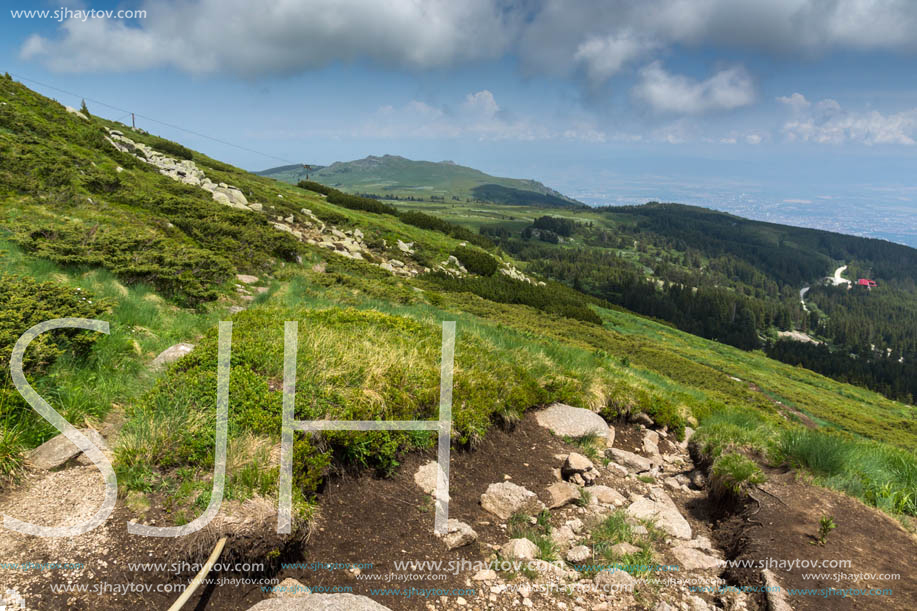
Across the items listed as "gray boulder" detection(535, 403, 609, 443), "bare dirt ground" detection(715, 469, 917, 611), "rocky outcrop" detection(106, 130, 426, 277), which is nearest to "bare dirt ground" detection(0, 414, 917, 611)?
"bare dirt ground" detection(715, 469, 917, 611)

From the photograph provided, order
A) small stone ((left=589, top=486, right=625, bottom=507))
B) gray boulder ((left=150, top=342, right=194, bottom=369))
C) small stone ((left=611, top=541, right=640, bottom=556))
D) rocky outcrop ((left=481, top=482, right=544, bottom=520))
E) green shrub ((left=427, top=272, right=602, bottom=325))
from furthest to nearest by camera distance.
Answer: green shrub ((left=427, top=272, right=602, bottom=325)), small stone ((left=589, top=486, right=625, bottom=507)), gray boulder ((left=150, top=342, right=194, bottom=369)), rocky outcrop ((left=481, top=482, right=544, bottom=520)), small stone ((left=611, top=541, right=640, bottom=556))

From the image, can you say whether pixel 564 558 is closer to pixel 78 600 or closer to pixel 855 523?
pixel 855 523

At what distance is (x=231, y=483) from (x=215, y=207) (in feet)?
81.9

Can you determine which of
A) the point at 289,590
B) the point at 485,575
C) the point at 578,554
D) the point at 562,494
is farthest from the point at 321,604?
the point at 562,494

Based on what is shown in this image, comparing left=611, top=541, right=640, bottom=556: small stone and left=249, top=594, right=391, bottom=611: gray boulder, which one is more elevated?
left=249, top=594, right=391, bottom=611: gray boulder

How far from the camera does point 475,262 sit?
2499 inches

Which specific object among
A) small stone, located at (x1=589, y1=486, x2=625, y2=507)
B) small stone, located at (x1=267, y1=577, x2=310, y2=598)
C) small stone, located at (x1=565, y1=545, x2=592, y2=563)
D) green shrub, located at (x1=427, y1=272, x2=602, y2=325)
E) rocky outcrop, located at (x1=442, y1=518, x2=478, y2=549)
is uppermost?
small stone, located at (x1=267, y1=577, x2=310, y2=598)

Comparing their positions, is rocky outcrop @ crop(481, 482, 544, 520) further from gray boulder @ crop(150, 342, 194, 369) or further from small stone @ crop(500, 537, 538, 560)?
gray boulder @ crop(150, 342, 194, 369)

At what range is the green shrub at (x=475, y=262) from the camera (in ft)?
206

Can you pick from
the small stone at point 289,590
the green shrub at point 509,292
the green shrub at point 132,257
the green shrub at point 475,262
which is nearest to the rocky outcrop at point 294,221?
the green shrub at point 509,292

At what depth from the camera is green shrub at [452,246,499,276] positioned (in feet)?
206

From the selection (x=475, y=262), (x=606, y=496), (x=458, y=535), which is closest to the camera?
(x=458, y=535)

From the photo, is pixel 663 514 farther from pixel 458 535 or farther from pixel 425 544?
pixel 425 544

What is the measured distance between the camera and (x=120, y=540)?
3.91 m
